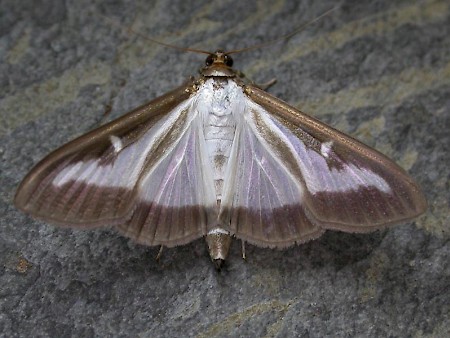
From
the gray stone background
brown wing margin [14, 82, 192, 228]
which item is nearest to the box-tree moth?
brown wing margin [14, 82, 192, 228]

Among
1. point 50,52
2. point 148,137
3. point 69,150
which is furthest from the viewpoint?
point 50,52

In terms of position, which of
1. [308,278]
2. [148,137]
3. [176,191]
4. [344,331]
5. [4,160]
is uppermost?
[4,160]

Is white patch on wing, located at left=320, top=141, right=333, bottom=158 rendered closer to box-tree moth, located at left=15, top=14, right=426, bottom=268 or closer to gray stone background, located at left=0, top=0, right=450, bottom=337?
box-tree moth, located at left=15, top=14, right=426, bottom=268

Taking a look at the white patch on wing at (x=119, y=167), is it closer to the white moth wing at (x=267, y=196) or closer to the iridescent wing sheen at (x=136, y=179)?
the iridescent wing sheen at (x=136, y=179)

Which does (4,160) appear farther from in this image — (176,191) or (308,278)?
(308,278)

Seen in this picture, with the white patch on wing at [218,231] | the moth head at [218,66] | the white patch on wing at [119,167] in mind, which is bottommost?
the white patch on wing at [218,231]

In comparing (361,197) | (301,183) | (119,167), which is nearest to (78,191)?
(119,167)

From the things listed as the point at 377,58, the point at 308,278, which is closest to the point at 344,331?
the point at 308,278

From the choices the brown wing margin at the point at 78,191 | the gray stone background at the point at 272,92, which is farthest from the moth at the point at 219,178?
the gray stone background at the point at 272,92
